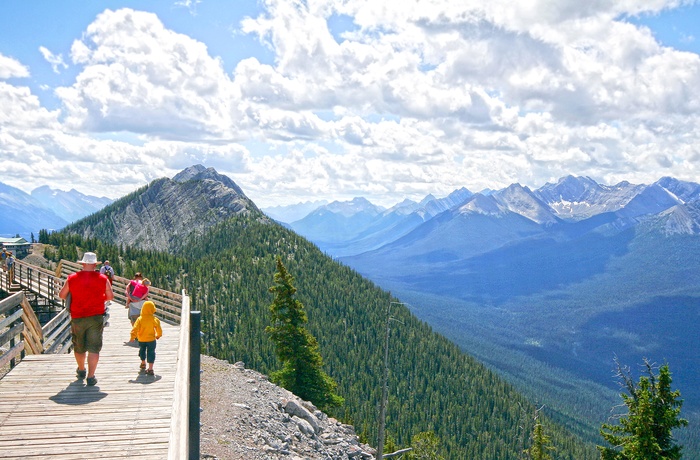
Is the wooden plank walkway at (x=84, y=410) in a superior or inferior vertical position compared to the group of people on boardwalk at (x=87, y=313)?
inferior

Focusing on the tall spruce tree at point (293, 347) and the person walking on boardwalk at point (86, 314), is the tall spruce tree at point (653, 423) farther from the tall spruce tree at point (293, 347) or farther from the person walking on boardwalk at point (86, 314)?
the tall spruce tree at point (293, 347)

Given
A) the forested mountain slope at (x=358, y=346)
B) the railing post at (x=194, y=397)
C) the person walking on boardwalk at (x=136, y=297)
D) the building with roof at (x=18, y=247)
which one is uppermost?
the building with roof at (x=18, y=247)

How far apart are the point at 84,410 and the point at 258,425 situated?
47.9ft

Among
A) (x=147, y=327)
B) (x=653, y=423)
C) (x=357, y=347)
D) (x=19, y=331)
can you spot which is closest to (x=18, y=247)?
(x=357, y=347)

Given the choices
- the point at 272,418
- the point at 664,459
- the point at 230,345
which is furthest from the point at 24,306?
the point at 230,345

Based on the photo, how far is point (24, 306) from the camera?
1589 cm

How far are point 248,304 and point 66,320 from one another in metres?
101

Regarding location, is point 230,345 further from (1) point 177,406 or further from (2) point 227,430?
(1) point 177,406

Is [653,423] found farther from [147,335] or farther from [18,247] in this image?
[18,247]

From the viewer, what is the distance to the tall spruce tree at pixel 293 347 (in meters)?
41.1

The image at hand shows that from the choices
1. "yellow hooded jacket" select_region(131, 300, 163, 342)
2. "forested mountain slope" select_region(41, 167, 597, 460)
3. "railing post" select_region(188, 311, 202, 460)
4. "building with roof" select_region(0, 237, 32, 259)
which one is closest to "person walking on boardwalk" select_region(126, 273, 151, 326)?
"yellow hooded jacket" select_region(131, 300, 163, 342)

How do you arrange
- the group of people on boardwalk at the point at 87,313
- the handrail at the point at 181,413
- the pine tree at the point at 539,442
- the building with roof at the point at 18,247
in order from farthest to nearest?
the building with roof at the point at 18,247
the pine tree at the point at 539,442
the group of people on boardwalk at the point at 87,313
the handrail at the point at 181,413

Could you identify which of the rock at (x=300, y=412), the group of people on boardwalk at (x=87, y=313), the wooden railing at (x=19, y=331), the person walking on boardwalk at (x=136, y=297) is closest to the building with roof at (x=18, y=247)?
the rock at (x=300, y=412)

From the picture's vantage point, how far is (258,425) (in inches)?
974
